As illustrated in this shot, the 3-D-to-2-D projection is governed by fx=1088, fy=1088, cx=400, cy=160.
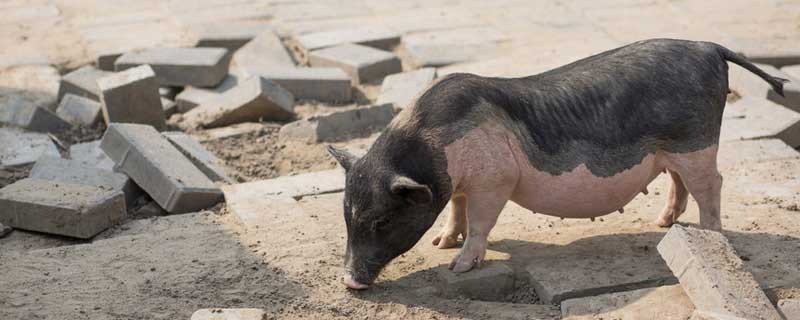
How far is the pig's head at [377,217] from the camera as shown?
17.1 feet

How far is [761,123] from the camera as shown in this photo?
791 centimetres

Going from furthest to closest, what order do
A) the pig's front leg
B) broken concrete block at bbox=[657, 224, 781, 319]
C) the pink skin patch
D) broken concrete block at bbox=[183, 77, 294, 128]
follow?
broken concrete block at bbox=[183, 77, 294, 128], the pig's front leg, the pink skin patch, broken concrete block at bbox=[657, 224, 781, 319]

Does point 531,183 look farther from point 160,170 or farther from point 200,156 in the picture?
point 200,156

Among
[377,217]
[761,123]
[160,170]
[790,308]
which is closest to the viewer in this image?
[790,308]

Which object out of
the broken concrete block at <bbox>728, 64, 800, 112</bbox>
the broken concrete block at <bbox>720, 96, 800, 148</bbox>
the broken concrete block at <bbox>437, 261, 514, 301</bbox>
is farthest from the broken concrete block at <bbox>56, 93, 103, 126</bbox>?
the broken concrete block at <bbox>728, 64, 800, 112</bbox>

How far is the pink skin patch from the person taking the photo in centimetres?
531

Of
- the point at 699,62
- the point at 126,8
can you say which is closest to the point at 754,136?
the point at 699,62

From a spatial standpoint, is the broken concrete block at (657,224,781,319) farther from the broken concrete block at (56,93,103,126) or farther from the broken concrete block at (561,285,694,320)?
the broken concrete block at (56,93,103,126)

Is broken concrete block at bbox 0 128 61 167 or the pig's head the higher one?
the pig's head

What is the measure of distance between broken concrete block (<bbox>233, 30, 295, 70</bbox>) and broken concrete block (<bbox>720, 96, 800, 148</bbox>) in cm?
398

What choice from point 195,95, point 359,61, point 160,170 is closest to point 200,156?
point 160,170

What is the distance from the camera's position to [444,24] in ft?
37.0

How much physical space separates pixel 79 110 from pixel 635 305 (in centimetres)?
535

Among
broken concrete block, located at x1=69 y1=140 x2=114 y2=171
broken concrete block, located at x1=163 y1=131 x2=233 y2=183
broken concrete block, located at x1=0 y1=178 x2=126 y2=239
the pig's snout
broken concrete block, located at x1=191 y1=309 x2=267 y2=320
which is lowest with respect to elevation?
broken concrete block, located at x1=69 y1=140 x2=114 y2=171
